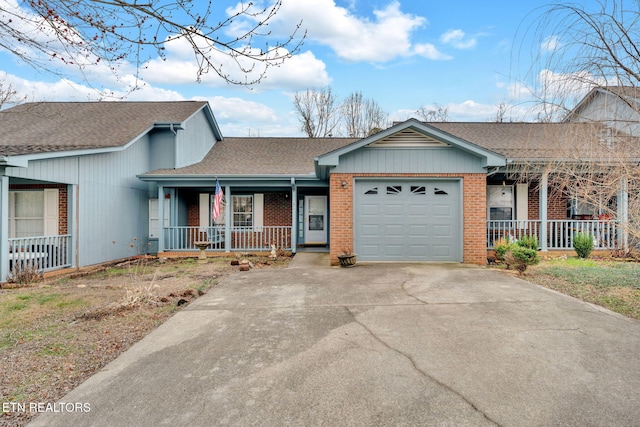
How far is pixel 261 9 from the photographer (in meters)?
3.73

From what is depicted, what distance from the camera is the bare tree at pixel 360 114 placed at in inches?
1204

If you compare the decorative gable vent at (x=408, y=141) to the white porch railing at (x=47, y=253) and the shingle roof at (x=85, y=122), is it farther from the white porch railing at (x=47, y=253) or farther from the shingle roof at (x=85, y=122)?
the white porch railing at (x=47, y=253)

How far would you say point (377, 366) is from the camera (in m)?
3.56

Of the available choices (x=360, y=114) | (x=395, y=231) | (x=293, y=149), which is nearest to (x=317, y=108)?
(x=360, y=114)

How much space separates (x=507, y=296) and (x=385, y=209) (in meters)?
4.39

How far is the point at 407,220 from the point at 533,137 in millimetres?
7533

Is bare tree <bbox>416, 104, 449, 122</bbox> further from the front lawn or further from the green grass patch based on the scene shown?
the green grass patch

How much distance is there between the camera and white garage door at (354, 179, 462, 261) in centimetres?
1007

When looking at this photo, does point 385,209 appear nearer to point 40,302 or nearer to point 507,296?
point 507,296

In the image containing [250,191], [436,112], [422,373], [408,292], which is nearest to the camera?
[422,373]

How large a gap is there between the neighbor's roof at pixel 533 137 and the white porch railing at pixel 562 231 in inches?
98.0

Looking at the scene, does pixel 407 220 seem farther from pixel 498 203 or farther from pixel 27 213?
pixel 27 213

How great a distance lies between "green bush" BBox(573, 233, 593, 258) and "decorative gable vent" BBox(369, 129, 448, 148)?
209 inches

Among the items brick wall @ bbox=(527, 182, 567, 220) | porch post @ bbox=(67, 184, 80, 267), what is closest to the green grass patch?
porch post @ bbox=(67, 184, 80, 267)
